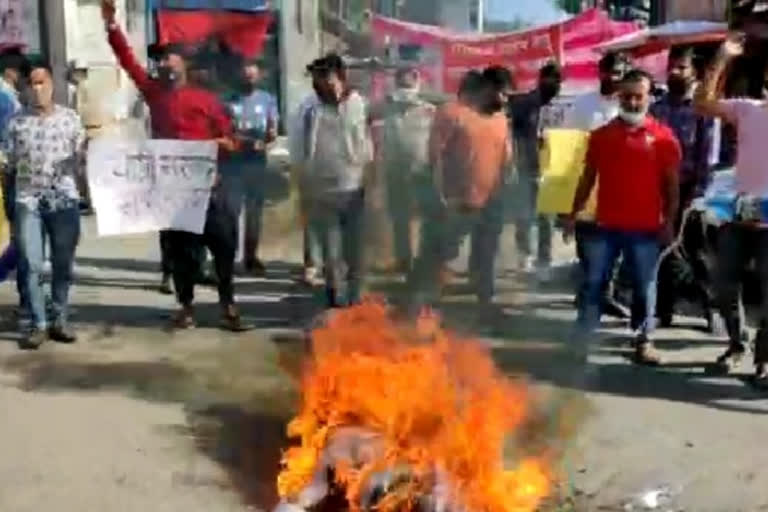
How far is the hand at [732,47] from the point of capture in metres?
7.14

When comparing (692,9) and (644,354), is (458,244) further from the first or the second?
(692,9)

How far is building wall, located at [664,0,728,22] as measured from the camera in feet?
59.7

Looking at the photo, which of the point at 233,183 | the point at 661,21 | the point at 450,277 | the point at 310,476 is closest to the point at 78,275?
the point at 233,183

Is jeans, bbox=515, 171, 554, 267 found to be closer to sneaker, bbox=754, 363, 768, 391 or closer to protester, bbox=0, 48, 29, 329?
sneaker, bbox=754, 363, 768, 391

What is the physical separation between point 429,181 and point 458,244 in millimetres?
901

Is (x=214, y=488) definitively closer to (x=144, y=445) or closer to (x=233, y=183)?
(x=144, y=445)

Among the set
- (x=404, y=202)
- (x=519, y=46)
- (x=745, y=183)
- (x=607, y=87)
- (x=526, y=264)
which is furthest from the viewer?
(x=526, y=264)

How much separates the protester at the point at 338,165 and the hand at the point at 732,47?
7.16ft

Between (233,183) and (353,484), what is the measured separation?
15.0 feet

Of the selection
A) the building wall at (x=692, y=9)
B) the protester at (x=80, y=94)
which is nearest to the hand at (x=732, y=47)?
the protester at (x=80, y=94)

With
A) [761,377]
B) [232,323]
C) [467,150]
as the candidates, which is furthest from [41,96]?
[761,377]

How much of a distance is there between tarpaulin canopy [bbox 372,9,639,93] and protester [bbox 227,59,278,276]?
1890 millimetres

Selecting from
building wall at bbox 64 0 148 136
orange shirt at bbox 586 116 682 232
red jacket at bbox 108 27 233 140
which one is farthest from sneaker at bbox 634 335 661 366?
building wall at bbox 64 0 148 136

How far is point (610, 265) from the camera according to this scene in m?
7.84
